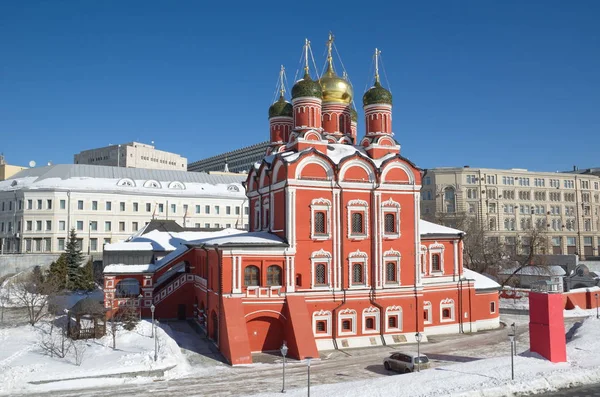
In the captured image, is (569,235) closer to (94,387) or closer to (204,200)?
(204,200)

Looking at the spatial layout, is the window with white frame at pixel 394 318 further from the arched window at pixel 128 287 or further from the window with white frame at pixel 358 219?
the arched window at pixel 128 287

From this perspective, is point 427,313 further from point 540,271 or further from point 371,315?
point 540,271

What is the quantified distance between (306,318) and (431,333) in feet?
31.2

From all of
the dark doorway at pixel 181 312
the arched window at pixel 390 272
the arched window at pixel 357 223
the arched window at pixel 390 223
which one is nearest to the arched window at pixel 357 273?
the arched window at pixel 390 272

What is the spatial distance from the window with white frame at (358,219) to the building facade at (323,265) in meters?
0.06

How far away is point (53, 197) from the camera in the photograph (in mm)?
57938

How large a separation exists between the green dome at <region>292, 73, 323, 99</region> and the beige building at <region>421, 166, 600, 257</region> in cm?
3865

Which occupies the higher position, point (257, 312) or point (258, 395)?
point (257, 312)

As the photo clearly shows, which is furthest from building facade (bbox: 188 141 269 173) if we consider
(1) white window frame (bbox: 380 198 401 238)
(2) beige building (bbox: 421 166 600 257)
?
(1) white window frame (bbox: 380 198 401 238)

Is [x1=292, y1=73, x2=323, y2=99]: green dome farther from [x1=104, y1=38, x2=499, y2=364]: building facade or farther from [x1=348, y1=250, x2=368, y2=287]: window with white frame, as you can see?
[x1=348, y1=250, x2=368, y2=287]: window with white frame

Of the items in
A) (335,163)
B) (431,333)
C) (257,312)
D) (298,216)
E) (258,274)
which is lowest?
(431,333)

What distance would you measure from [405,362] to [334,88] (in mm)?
19212

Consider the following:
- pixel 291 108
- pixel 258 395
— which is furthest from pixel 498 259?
pixel 258 395

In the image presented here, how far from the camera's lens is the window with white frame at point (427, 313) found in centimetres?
3272
